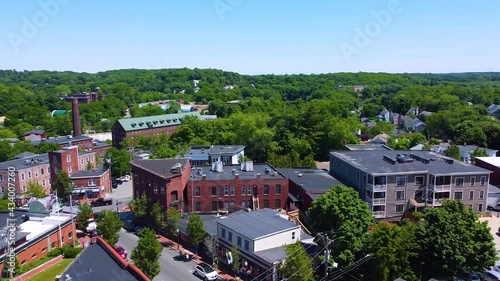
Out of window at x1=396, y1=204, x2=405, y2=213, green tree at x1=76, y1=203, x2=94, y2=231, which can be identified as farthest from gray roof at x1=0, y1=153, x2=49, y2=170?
window at x1=396, y1=204, x2=405, y2=213

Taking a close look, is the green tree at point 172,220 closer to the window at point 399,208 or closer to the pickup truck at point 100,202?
the pickup truck at point 100,202

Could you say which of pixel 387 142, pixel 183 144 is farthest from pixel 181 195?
pixel 387 142

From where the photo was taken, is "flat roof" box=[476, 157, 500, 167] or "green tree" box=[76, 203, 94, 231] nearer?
"green tree" box=[76, 203, 94, 231]

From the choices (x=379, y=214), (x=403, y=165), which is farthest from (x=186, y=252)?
(x=403, y=165)

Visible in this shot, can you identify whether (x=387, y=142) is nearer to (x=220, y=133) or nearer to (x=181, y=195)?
(x=220, y=133)

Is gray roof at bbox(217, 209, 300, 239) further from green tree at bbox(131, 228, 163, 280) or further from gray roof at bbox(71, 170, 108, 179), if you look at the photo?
gray roof at bbox(71, 170, 108, 179)

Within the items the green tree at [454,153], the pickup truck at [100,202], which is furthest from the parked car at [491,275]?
the pickup truck at [100,202]
